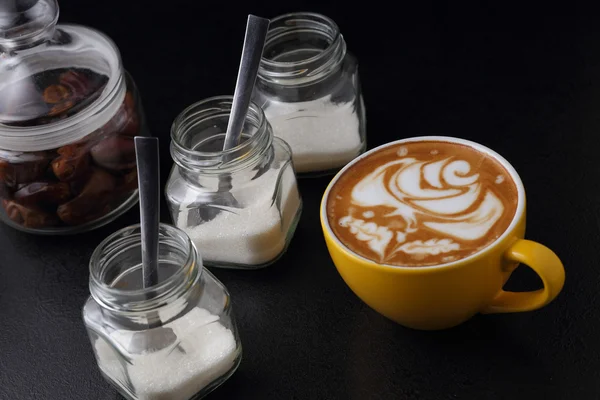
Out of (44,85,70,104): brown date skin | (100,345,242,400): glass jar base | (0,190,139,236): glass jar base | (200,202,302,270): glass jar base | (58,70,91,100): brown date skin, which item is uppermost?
(58,70,91,100): brown date skin

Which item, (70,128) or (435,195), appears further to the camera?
(70,128)

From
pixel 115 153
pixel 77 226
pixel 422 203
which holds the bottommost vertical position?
pixel 77 226

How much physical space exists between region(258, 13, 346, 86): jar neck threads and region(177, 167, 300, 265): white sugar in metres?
0.15

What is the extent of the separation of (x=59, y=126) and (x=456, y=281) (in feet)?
1.85

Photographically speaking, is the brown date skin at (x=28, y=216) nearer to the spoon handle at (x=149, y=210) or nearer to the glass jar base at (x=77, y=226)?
the glass jar base at (x=77, y=226)

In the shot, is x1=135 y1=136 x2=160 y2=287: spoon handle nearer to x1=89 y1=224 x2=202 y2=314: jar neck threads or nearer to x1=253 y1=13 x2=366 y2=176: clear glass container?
x1=89 y1=224 x2=202 y2=314: jar neck threads

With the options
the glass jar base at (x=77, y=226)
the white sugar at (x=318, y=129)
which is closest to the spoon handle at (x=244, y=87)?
the white sugar at (x=318, y=129)

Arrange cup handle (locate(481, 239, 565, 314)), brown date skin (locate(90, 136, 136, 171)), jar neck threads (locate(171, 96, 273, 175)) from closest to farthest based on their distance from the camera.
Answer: cup handle (locate(481, 239, 565, 314)) → jar neck threads (locate(171, 96, 273, 175)) → brown date skin (locate(90, 136, 136, 171))

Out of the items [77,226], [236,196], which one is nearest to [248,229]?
[236,196]

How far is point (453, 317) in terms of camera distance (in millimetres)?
1145

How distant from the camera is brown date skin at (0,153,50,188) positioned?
1.35 metres

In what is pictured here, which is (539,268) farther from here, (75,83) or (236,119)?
(75,83)

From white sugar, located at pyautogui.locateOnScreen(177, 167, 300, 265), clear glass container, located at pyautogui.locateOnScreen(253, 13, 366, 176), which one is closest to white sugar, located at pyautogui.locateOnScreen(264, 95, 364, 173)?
clear glass container, located at pyautogui.locateOnScreen(253, 13, 366, 176)

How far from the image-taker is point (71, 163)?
1350 millimetres
